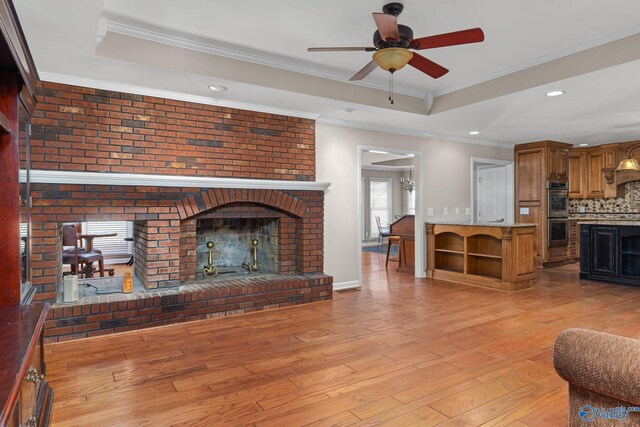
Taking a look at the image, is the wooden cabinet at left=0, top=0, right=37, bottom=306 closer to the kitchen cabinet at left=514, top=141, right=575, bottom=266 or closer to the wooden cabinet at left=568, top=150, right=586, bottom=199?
the kitchen cabinet at left=514, top=141, right=575, bottom=266

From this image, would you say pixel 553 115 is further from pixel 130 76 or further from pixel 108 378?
pixel 108 378

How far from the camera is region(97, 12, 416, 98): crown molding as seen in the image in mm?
3117

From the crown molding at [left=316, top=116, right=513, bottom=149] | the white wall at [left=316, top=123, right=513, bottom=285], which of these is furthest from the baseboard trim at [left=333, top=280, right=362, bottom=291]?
the crown molding at [left=316, top=116, right=513, bottom=149]

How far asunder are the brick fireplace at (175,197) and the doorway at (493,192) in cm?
419

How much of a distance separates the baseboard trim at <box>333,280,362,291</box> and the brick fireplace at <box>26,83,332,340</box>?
55 cm

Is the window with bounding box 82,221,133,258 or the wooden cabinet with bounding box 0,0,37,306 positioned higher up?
the wooden cabinet with bounding box 0,0,37,306

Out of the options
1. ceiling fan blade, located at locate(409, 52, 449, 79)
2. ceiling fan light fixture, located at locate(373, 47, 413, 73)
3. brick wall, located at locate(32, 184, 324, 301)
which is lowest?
brick wall, located at locate(32, 184, 324, 301)

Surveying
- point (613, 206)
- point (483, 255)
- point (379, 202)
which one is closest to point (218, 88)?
point (483, 255)

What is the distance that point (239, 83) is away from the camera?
3.79 metres

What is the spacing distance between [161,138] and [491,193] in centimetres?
624

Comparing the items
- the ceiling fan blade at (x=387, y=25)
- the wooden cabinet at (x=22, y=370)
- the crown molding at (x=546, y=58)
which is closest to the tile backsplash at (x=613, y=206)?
the crown molding at (x=546, y=58)

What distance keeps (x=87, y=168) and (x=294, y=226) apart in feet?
7.65

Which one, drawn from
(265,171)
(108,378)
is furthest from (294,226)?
(108,378)

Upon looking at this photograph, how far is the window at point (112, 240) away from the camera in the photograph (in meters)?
7.22
